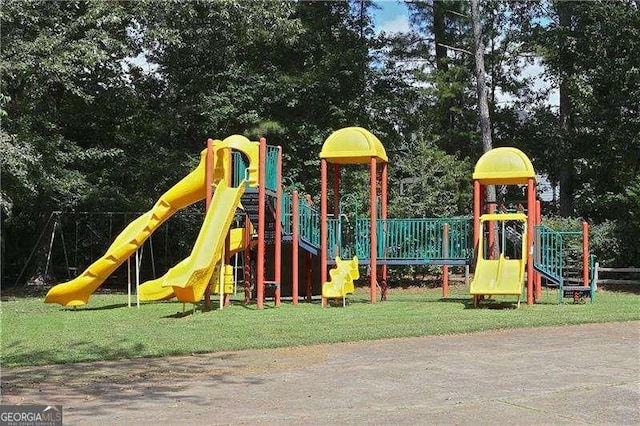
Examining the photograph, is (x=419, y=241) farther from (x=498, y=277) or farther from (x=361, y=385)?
(x=361, y=385)

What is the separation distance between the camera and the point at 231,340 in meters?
11.1

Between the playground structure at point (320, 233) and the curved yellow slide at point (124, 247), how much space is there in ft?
0.07

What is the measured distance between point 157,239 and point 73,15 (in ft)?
35.2

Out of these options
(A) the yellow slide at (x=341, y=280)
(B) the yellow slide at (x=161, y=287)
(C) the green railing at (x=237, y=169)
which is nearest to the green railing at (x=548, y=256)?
(A) the yellow slide at (x=341, y=280)

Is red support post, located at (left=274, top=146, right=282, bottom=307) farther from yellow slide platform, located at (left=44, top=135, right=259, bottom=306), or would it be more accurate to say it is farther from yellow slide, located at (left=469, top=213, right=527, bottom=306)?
yellow slide, located at (left=469, top=213, right=527, bottom=306)

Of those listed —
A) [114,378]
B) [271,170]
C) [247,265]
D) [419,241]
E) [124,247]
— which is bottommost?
[114,378]

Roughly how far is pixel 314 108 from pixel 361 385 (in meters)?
21.3

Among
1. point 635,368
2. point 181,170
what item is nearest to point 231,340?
point 635,368

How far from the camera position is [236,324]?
13086 millimetres

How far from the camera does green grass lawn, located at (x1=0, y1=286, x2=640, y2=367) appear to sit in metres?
10.5

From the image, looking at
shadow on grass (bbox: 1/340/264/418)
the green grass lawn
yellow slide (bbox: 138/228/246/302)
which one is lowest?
shadow on grass (bbox: 1/340/264/418)

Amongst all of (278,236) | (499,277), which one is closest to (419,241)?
(499,277)

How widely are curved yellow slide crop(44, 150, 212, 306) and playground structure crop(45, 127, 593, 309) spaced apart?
0.07ft

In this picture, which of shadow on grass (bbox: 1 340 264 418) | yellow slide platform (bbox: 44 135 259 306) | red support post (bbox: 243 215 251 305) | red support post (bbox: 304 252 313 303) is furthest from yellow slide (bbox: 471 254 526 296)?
shadow on grass (bbox: 1 340 264 418)
